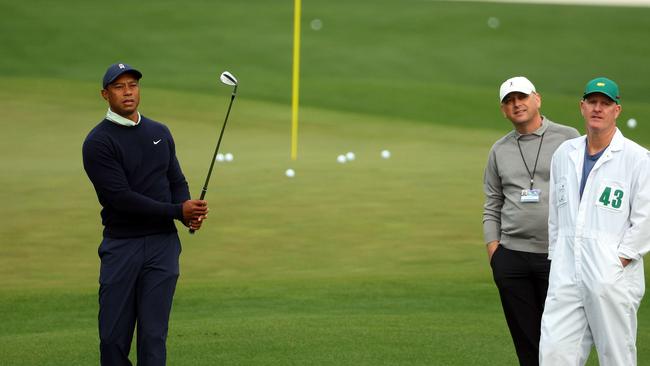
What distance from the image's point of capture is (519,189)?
659 centimetres

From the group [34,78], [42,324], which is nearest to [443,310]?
[42,324]

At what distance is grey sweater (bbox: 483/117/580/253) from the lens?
651 cm

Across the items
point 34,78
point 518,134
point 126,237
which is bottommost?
point 126,237

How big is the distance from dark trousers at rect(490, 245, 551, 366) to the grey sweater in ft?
0.25

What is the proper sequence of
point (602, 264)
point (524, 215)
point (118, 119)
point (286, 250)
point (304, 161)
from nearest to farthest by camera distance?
1. point (602, 264)
2. point (118, 119)
3. point (524, 215)
4. point (286, 250)
5. point (304, 161)

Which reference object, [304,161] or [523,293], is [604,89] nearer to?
[523,293]

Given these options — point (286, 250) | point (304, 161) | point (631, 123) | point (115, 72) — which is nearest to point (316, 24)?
point (631, 123)

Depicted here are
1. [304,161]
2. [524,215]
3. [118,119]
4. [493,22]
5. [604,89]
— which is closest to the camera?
[604,89]

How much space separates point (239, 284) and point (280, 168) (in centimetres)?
665

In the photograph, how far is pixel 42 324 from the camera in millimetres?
9453

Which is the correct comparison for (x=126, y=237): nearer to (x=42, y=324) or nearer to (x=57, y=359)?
(x=57, y=359)

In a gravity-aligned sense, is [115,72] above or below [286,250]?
above

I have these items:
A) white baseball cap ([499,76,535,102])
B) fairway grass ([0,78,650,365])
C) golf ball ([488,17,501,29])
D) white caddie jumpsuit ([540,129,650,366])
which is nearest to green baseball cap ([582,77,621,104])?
white caddie jumpsuit ([540,129,650,366])

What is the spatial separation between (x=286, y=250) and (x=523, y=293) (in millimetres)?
6193
